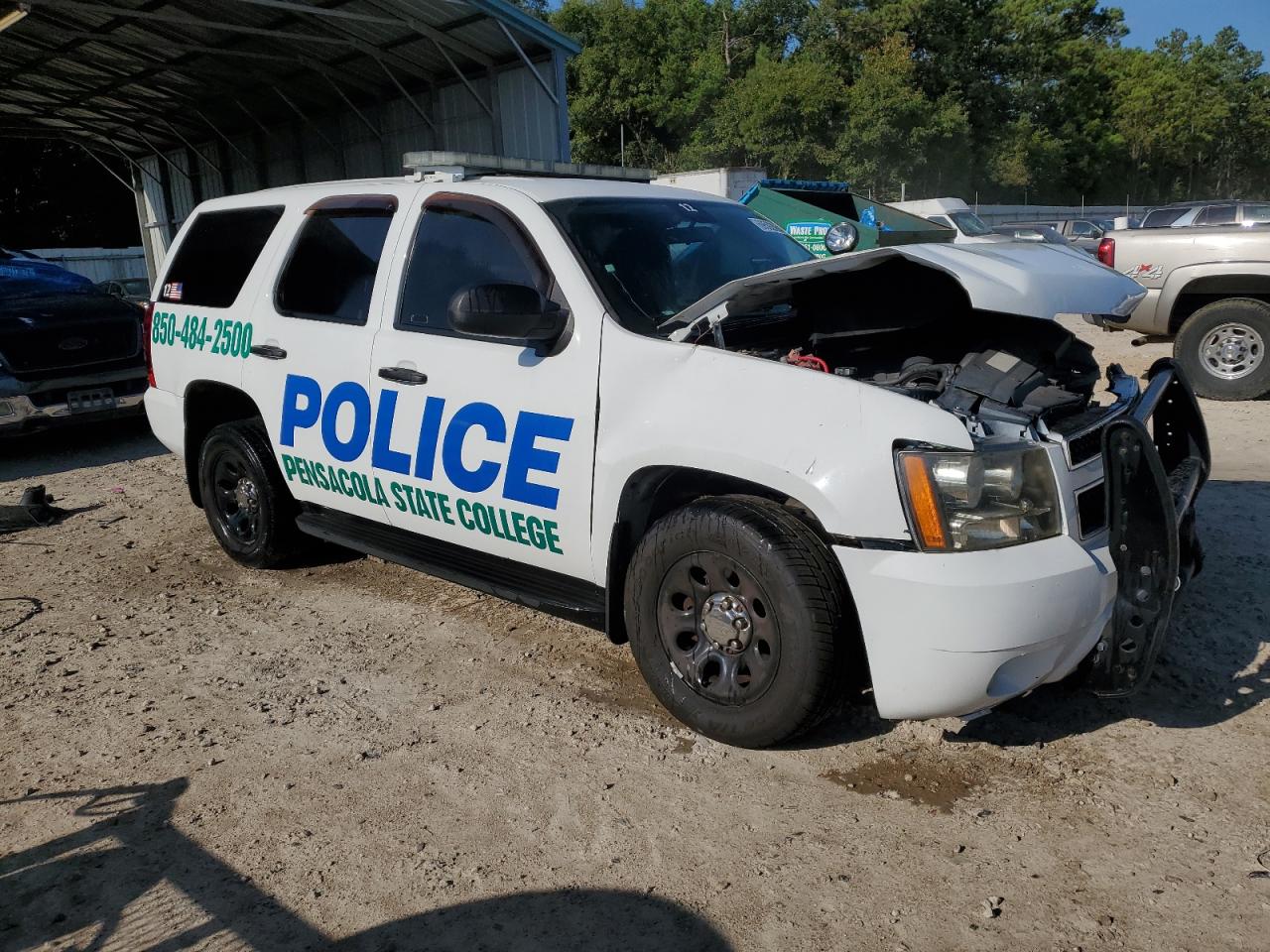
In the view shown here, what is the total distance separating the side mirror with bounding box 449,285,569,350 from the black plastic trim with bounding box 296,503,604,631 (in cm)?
93

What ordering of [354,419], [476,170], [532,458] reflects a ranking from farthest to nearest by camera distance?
1. [476,170]
2. [354,419]
3. [532,458]

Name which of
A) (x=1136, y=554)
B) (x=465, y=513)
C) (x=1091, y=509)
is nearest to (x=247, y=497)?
(x=465, y=513)

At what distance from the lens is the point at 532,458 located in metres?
3.56

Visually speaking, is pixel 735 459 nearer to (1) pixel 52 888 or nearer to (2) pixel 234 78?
(1) pixel 52 888

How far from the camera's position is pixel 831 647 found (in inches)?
115

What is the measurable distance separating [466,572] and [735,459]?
56.3 inches

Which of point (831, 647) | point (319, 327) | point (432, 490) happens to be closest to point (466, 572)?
point (432, 490)

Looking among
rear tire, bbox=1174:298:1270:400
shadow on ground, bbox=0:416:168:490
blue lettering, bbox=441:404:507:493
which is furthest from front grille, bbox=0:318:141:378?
rear tire, bbox=1174:298:1270:400

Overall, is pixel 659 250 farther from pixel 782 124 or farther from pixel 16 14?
pixel 782 124

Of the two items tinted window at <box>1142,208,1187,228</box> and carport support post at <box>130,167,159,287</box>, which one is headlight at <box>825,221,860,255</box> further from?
carport support post at <box>130,167,159,287</box>

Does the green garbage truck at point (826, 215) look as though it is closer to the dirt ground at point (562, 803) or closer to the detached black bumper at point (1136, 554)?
the dirt ground at point (562, 803)

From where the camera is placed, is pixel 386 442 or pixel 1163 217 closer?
pixel 386 442

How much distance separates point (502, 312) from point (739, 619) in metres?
Answer: 1.30

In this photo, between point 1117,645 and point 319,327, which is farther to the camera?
point 319,327
